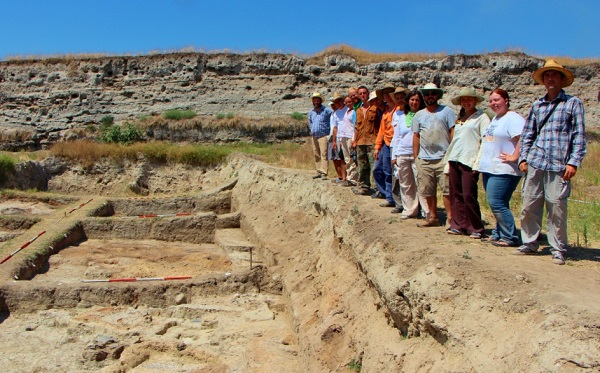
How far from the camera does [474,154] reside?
19.0 feet

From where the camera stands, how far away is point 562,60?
2400 cm

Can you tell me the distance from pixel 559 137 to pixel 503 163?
0.71 m

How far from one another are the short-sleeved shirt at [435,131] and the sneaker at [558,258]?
196 centimetres

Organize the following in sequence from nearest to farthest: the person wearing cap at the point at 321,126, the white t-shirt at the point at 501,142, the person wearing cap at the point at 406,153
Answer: the white t-shirt at the point at 501,142
the person wearing cap at the point at 406,153
the person wearing cap at the point at 321,126

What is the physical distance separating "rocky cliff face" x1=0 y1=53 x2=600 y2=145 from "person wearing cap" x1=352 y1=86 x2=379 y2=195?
14.9 m

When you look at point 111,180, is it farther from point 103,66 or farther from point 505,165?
point 505,165

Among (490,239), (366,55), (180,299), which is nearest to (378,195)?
(490,239)

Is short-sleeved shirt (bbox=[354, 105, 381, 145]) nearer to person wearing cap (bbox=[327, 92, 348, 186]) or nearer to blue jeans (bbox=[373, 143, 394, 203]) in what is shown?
blue jeans (bbox=[373, 143, 394, 203])

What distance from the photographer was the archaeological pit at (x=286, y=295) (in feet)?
11.9

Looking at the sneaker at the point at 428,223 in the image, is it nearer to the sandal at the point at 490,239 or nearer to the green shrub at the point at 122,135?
the sandal at the point at 490,239

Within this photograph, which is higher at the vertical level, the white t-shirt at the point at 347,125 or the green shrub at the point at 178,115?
the green shrub at the point at 178,115

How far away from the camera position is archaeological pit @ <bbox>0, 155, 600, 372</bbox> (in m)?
3.64

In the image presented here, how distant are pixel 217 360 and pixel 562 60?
22981 mm

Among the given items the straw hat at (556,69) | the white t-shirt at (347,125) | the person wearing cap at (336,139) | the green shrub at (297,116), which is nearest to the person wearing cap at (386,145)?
the white t-shirt at (347,125)
